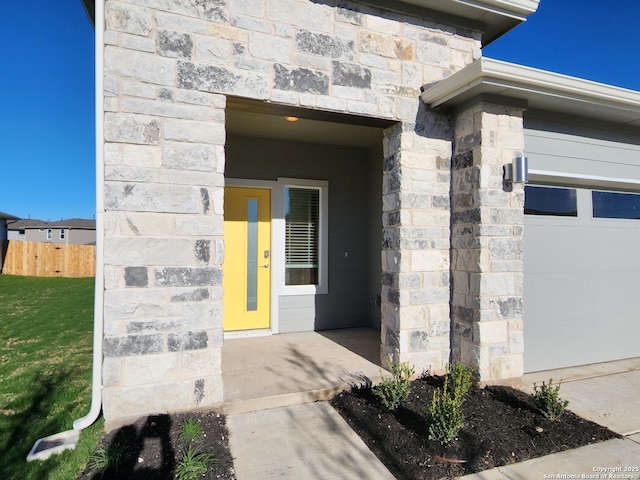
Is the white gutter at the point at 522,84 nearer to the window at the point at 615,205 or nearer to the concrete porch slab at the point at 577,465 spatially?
the window at the point at 615,205

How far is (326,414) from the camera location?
9.04ft

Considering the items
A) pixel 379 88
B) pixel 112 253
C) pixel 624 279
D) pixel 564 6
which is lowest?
Answer: pixel 624 279

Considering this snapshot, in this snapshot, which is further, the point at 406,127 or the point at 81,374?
the point at 81,374

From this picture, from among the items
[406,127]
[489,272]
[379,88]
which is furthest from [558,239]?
[379,88]

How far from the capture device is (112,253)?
2475 mm

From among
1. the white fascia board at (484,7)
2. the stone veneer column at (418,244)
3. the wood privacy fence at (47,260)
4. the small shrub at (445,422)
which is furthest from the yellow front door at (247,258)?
the wood privacy fence at (47,260)

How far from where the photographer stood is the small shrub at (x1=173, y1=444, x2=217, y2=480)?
1.90m

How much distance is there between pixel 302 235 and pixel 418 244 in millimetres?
2292

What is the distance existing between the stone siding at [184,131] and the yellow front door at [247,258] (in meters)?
2.18

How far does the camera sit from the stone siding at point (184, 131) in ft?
8.18

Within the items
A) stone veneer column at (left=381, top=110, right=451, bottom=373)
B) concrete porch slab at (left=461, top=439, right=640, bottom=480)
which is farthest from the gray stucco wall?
concrete porch slab at (left=461, top=439, right=640, bottom=480)

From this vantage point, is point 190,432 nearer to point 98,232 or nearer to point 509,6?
point 98,232

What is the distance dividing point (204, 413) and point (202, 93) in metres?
2.39

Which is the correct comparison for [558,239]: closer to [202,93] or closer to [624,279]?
[624,279]
